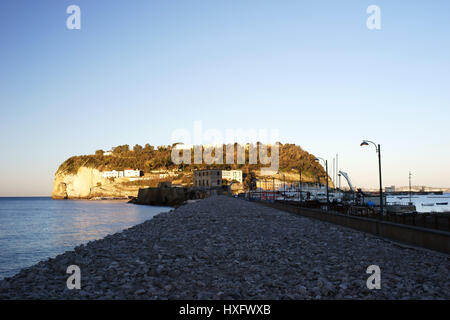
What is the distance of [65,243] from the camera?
39500 mm

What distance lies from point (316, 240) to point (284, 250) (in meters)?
3.78

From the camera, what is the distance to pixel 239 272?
458 inches

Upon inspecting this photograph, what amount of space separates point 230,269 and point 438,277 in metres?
5.84

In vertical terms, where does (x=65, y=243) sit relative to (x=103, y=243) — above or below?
below

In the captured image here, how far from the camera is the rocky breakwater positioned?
367 inches

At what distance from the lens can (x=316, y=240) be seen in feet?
62.4

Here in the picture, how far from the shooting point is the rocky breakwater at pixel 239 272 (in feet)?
30.6

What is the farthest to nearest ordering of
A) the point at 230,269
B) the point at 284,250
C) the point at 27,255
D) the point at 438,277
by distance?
the point at 27,255 → the point at 284,250 → the point at 230,269 → the point at 438,277
